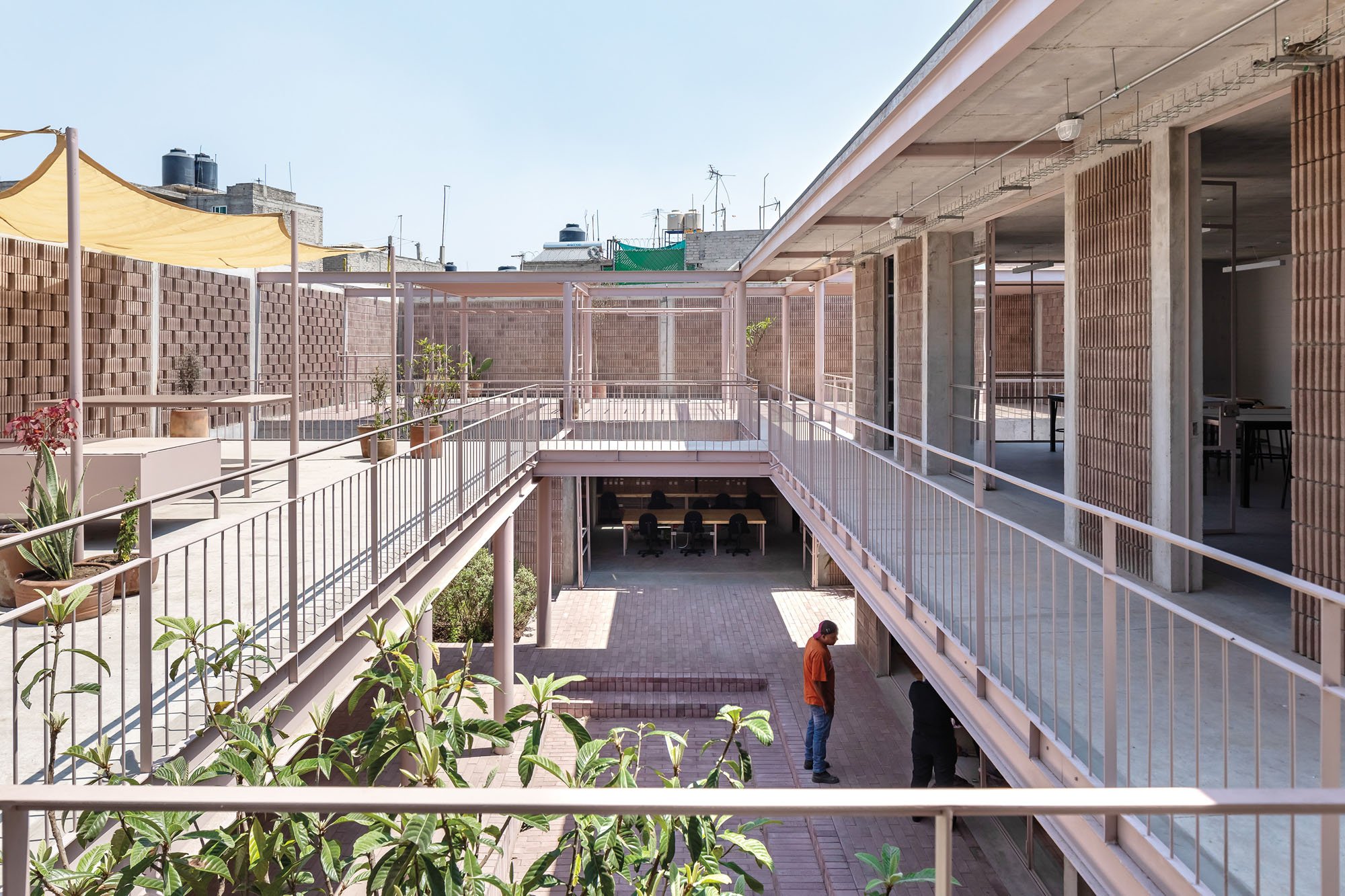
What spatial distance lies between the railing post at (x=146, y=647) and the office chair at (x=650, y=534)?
17.5 meters

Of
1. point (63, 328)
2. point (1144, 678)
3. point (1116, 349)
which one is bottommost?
point (1144, 678)

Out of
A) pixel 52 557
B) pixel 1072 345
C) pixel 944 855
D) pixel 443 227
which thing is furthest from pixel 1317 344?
pixel 443 227

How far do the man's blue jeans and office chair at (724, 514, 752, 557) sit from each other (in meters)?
10.9

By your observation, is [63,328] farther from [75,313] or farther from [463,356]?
[75,313]

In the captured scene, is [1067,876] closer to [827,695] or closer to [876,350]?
[827,695]

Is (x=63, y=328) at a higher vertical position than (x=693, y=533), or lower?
higher

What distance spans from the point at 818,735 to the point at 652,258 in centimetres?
2379

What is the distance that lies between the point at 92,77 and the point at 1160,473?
128 feet

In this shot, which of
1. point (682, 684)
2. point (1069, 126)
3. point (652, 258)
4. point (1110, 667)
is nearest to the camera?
point (1110, 667)

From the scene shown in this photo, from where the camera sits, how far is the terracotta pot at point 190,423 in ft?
41.7

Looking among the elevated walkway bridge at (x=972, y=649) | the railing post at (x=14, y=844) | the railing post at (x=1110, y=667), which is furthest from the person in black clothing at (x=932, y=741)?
the railing post at (x=14, y=844)

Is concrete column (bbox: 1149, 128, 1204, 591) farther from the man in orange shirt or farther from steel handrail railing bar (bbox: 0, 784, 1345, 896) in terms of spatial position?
steel handrail railing bar (bbox: 0, 784, 1345, 896)

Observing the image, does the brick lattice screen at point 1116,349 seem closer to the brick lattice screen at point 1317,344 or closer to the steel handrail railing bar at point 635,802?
the brick lattice screen at point 1317,344

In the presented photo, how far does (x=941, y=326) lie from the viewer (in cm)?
1086
